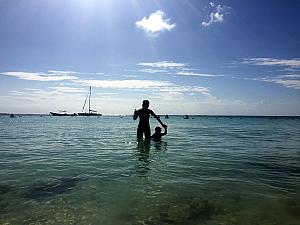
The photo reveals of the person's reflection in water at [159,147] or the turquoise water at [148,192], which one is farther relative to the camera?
the person's reflection in water at [159,147]

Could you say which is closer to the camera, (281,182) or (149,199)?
(149,199)

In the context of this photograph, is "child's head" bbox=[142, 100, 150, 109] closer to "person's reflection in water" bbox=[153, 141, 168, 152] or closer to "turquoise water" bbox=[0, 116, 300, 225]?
"person's reflection in water" bbox=[153, 141, 168, 152]

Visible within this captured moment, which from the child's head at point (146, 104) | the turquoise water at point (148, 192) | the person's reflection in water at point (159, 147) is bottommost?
the turquoise water at point (148, 192)

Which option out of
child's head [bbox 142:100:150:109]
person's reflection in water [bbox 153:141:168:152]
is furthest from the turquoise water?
child's head [bbox 142:100:150:109]

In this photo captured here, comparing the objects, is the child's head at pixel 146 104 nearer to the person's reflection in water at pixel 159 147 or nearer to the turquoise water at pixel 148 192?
the person's reflection in water at pixel 159 147

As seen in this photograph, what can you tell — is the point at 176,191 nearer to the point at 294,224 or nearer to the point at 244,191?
the point at 244,191

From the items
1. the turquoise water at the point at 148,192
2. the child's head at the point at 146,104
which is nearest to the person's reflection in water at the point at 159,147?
the child's head at the point at 146,104

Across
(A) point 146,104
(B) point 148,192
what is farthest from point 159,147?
(B) point 148,192

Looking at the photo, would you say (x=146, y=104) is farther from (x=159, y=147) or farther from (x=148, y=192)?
(x=148, y=192)

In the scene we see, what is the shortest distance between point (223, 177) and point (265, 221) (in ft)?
12.6

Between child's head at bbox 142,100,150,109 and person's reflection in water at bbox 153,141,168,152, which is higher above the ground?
child's head at bbox 142,100,150,109

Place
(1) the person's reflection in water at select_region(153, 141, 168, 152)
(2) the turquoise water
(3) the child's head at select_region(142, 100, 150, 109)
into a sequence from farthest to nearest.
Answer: (3) the child's head at select_region(142, 100, 150, 109) < (1) the person's reflection in water at select_region(153, 141, 168, 152) < (2) the turquoise water

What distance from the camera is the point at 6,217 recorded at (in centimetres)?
574

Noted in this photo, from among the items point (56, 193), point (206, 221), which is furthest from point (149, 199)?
point (56, 193)
